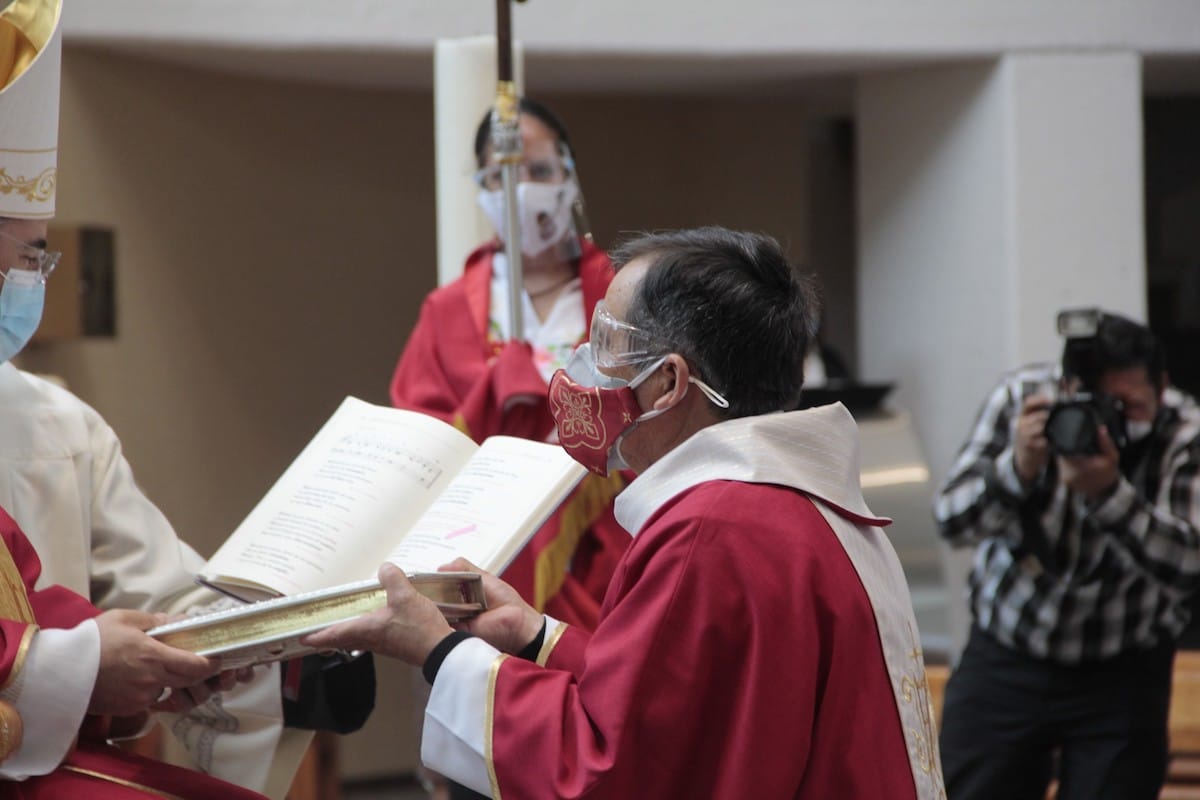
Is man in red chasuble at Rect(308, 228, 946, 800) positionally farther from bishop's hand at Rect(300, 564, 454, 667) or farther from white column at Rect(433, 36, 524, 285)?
white column at Rect(433, 36, 524, 285)

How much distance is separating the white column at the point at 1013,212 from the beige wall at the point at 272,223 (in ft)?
5.34

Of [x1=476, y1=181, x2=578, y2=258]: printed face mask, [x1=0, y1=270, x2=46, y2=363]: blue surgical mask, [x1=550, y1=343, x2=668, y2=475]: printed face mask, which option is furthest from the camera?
[x1=476, y1=181, x2=578, y2=258]: printed face mask

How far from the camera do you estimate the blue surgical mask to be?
244 cm

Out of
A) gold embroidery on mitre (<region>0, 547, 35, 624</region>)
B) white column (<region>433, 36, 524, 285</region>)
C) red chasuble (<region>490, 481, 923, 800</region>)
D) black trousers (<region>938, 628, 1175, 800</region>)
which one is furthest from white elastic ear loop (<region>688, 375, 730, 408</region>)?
white column (<region>433, 36, 524, 285</region>)

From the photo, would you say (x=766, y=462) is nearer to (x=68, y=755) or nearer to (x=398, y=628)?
(x=398, y=628)

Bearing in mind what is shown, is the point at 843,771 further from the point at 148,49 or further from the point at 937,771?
the point at 148,49

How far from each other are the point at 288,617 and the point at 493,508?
419 millimetres

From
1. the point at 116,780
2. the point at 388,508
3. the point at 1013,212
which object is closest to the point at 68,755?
the point at 116,780

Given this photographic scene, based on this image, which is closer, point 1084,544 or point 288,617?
point 288,617

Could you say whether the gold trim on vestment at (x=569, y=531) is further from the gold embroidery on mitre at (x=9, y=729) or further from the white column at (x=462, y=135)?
the gold embroidery on mitre at (x=9, y=729)

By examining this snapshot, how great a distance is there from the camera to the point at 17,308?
96.4 inches

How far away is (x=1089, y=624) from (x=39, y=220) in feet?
6.90

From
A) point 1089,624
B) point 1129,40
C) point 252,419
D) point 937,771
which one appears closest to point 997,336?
point 1129,40

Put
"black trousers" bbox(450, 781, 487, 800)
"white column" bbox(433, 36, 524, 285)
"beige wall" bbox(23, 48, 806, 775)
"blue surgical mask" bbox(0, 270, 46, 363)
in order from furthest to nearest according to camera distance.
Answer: "beige wall" bbox(23, 48, 806, 775), "white column" bbox(433, 36, 524, 285), "black trousers" bbox(450, 781, 487, 800), "blue surgical mask" bbox(0, 270, 46, 363)
